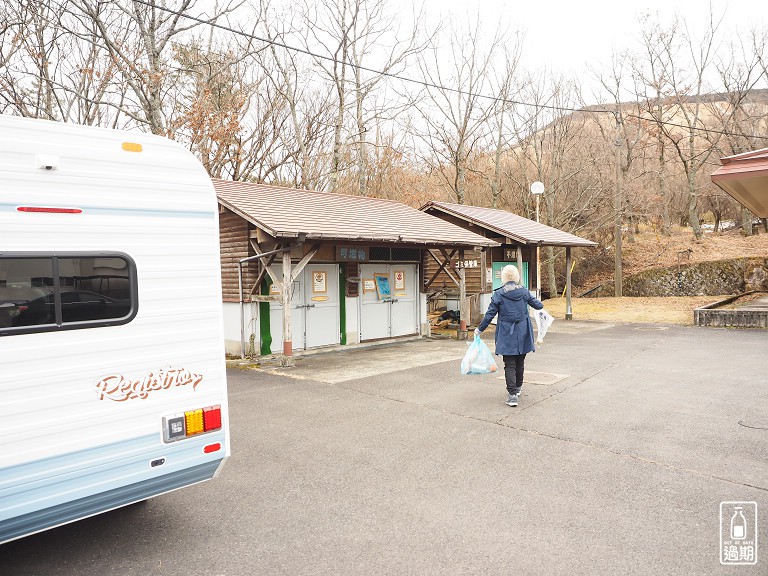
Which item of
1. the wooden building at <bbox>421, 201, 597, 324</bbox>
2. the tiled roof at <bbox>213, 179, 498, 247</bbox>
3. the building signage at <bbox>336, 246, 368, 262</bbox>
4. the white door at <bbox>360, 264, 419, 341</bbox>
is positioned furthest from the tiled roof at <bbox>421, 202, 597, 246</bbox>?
the building signage at <bbox>336, 246, 368, 262</bbox>

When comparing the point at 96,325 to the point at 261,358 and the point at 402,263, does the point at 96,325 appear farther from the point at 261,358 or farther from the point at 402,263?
the point at 402,263

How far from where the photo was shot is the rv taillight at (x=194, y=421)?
349 cm

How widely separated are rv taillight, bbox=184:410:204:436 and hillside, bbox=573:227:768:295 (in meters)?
26.6

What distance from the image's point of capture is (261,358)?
36.7 ft

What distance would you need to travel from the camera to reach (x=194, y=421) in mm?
3527

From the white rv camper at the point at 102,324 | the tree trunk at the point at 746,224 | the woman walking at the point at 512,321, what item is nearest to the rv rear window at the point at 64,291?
the white rv camper at the point at 102,324

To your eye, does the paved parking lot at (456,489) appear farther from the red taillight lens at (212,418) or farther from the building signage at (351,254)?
the building signage at (351,254)

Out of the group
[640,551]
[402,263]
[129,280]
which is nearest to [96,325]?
[129,280]

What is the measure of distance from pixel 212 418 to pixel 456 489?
216cm

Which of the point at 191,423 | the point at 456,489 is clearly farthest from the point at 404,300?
the point at 191,423

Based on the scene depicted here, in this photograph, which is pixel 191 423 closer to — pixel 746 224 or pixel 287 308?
pixel 287 308

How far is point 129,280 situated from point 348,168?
22065 millimetres

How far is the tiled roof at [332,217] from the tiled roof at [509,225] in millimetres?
2087

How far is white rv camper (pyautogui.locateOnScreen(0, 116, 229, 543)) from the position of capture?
9.63ft
